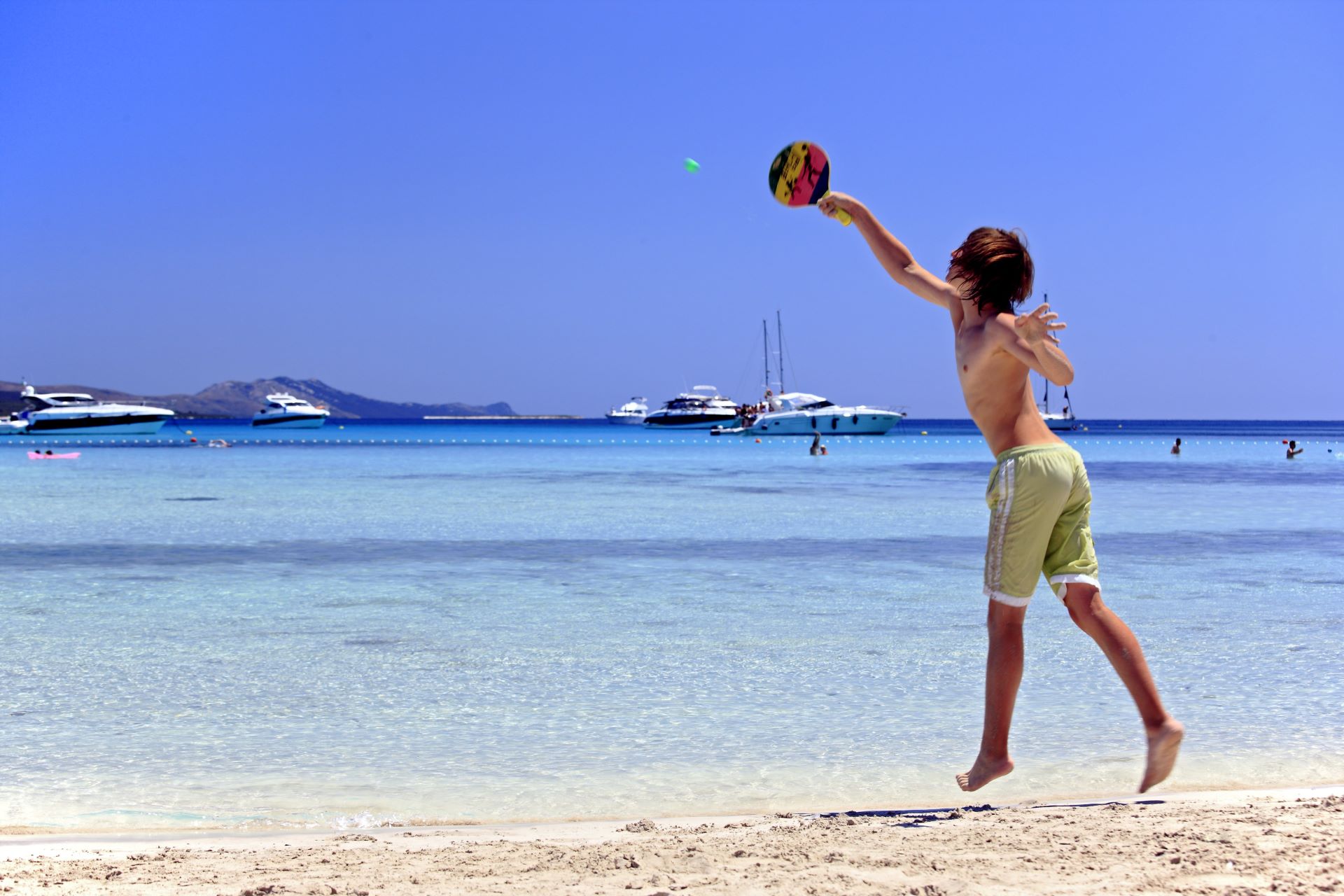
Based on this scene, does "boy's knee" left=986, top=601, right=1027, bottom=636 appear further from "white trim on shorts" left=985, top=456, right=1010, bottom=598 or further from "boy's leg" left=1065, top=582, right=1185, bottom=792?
"boy's leg" left=1065, top=582, right=1185, bottom=792

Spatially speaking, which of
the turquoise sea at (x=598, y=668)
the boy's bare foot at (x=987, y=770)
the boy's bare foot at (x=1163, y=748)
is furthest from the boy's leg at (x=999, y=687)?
the turquoise sea at (x=598, y=668)

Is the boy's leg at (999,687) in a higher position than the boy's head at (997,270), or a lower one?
lower

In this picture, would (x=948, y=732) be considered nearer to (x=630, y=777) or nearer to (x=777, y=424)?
(x=630, y=777)

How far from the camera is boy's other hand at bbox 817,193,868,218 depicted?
14.1 ft

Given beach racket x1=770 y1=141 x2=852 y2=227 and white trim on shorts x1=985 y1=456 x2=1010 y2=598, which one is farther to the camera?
beach racket x1=770 y1=141 x2=852 y2=227

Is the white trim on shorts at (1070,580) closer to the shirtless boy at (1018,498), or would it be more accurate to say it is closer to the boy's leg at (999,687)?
the shirtless boy at (1018,498)

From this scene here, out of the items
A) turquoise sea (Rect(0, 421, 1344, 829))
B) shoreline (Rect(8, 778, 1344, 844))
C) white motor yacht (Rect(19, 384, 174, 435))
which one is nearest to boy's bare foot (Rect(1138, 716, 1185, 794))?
shoreline (Rect(8, 778, 1344, 844))

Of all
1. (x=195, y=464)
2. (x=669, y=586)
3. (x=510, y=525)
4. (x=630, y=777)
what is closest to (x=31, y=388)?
(x=195, y=464)

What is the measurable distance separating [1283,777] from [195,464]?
3753 cm

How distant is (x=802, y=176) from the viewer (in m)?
4.59

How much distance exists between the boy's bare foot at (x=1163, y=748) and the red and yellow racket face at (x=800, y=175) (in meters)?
2.19

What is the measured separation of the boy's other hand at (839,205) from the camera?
4.30 meters

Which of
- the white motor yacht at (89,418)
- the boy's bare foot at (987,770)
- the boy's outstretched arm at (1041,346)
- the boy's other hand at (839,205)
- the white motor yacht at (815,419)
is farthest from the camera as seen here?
the white motor yacht at (815,419)

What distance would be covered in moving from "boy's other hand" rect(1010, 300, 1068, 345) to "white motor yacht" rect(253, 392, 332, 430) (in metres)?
100
